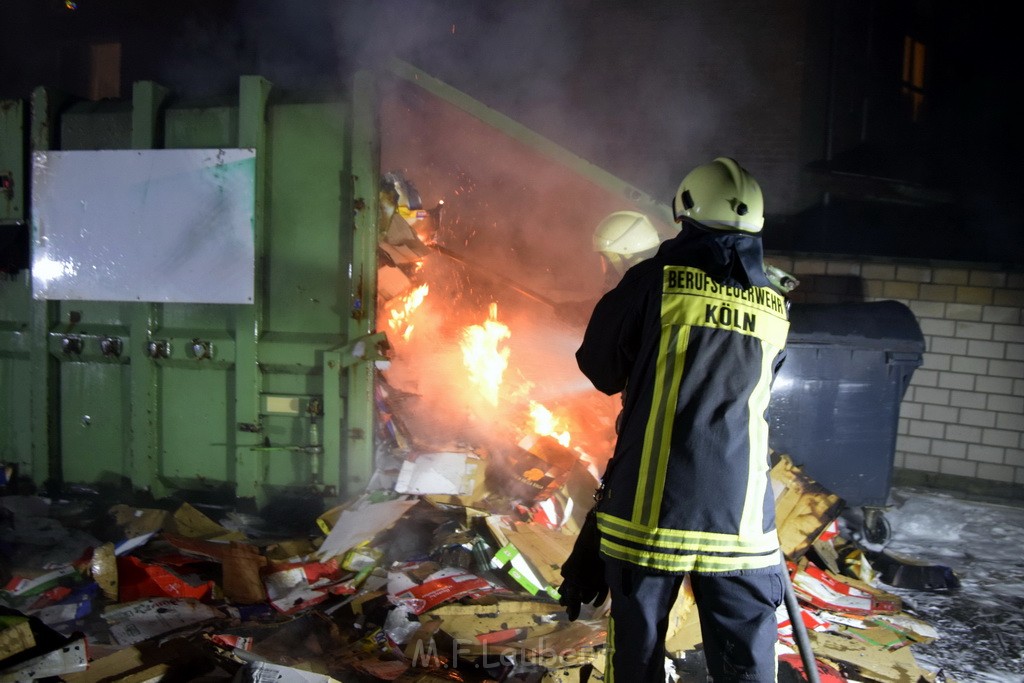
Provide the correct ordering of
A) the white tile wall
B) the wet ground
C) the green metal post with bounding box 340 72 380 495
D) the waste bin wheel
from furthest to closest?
the white tile wall → the waste bin wheel → the green metal post with bounding box 340 72 380 495 → the wet ground

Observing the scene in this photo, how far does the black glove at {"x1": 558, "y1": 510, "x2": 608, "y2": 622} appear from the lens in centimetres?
238

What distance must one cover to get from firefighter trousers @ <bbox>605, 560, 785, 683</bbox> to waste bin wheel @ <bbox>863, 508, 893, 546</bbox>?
301 cm

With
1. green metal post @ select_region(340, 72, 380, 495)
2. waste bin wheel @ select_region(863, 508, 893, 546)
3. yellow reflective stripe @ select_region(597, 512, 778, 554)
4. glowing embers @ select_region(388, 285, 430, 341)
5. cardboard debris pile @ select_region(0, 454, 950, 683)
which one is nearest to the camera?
yellow reflective stripe @ select_region(597, 512, 778, 554)

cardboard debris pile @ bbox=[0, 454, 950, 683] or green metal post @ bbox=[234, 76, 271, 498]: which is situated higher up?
green metal post @ bbox=[234, 76, 271, 498]

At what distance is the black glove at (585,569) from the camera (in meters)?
2.38

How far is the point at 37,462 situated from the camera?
4.55 metres

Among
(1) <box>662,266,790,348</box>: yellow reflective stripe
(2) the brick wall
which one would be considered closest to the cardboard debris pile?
(1) <box>662,266,790,348</box>: yellow reflective stripe

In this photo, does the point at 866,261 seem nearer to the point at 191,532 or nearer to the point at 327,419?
the point at 327,419

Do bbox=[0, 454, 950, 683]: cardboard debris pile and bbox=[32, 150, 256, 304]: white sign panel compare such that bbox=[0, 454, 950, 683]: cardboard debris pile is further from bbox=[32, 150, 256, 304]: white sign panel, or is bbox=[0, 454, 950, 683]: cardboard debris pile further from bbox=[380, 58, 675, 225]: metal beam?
bbox=[380, 58, 675, 225]: metal beam

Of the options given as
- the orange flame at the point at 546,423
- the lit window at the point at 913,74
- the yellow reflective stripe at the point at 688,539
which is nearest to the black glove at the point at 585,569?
the yellow reflective stripe at the point at 688,539

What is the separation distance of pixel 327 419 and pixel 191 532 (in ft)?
3.45

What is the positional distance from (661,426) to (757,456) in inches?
12.3

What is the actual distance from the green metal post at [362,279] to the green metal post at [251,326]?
0.57 metres

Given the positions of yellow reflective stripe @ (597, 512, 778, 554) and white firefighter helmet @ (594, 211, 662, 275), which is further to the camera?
white firefighter helmet @ (594, 211, 662, 275)
